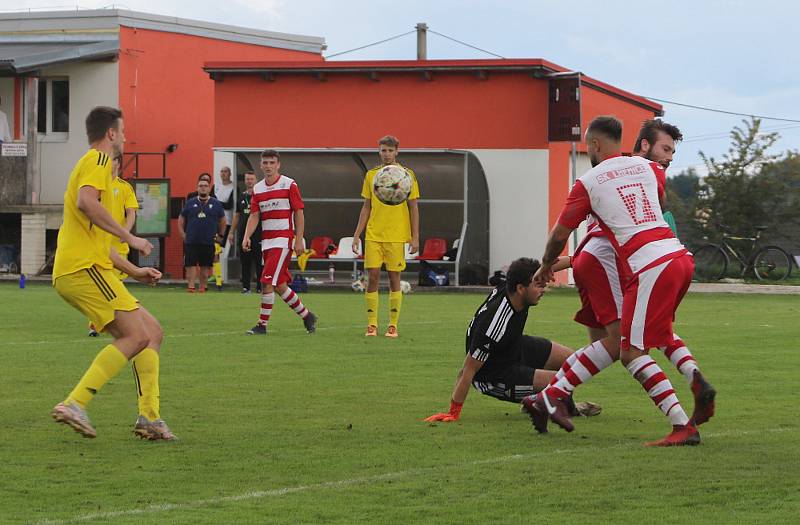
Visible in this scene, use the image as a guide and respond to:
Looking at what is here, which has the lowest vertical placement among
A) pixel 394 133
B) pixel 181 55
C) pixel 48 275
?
pixel 48 275

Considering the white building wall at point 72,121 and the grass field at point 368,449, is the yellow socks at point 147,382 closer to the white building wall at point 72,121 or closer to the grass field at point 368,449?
the grass field at point 368,449

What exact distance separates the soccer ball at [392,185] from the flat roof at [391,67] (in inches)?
531

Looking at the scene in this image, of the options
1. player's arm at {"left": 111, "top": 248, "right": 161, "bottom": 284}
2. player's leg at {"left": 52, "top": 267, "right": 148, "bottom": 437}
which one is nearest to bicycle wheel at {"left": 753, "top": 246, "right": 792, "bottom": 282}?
player's arm at {"left": 111, "top": 248, "right": 161, "bottom": 284}

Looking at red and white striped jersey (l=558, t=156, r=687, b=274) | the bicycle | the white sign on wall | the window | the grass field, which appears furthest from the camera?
the window

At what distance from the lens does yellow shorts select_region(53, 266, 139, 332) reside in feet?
25.2

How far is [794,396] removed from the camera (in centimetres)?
1004

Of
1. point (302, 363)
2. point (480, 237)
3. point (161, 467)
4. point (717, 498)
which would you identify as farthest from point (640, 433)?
point (480, 237)

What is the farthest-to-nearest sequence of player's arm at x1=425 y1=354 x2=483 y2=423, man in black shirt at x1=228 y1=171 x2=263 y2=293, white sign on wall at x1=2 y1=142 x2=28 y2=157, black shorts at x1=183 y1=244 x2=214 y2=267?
white sign on wall at x1=2 y1=142 x2=28 y2=157 < black shorts at x1=183 y1=244 x2=214 y2=267 < man in black shirt at x1=228 y1=171 x2=263 y2=293 < player's arm at x1=425 y1=354 x2=483 y2=423

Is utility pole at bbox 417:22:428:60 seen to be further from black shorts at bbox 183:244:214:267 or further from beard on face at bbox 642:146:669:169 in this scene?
beard on face at bbox 642:146:669:169

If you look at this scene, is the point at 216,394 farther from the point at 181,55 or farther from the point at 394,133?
the point at 181,55

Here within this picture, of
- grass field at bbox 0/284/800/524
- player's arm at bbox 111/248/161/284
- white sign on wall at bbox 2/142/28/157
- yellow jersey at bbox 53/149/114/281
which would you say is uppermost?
white sign on wall at bbox 2/142/28/157

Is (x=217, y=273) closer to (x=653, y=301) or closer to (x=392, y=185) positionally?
(x=392, y=185)

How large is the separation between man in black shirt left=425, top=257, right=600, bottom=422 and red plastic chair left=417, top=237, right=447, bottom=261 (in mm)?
19582

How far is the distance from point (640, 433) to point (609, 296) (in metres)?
0.85
